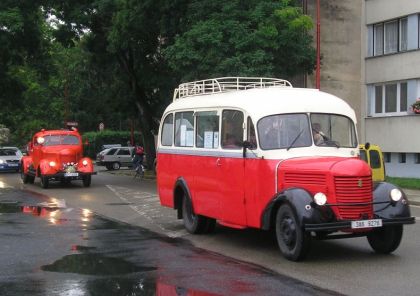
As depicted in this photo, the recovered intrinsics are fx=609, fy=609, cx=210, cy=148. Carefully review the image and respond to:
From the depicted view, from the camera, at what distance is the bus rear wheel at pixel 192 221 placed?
11562 millimetres

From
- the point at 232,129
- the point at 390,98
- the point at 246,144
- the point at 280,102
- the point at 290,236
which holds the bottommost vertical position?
the point at 290,236

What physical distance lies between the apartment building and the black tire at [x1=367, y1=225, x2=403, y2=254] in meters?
18.3

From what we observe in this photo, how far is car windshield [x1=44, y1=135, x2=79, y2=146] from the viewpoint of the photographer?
82.8 ft

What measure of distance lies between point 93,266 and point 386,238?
14.5ft

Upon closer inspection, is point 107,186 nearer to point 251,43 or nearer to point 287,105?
point 251,43

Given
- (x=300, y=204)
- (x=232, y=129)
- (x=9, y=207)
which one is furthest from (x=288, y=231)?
(x=9, y=207)

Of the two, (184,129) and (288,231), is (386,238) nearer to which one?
(288,231)

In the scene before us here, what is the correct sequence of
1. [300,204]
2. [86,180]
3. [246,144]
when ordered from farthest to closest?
[86,180], [246,144], [300,204]

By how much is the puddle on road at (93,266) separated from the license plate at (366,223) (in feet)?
9.38

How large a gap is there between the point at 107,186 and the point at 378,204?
1774 centimetres

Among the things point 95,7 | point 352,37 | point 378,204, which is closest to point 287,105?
point 378,204

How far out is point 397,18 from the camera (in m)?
28.7

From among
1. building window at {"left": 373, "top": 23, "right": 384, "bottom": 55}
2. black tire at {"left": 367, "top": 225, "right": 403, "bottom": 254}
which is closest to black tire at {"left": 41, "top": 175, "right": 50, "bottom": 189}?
black tire at {"left": 367, "top": 225, "right": 403, "bottom": 254}

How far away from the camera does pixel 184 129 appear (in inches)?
468
